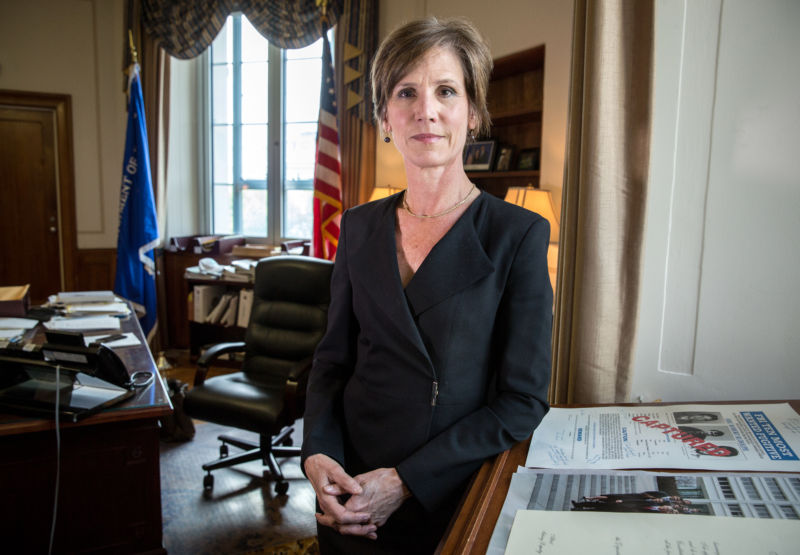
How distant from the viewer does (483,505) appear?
0.70 m

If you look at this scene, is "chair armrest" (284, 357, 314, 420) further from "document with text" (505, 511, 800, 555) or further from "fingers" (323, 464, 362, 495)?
"document with text" (505, 511, 800, 555)

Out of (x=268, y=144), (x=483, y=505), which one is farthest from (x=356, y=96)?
(x=483, y=505)

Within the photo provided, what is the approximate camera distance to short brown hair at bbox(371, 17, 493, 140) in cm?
90

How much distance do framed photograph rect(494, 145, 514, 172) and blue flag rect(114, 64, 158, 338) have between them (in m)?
2.75

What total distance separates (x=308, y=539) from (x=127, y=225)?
10.2ft

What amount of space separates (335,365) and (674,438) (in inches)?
24.7

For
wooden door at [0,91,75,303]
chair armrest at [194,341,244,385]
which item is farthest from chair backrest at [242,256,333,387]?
wooden door at [0,91,75,303]

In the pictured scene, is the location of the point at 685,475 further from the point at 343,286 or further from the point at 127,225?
the point at 127,225

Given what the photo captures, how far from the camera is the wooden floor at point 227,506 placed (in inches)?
81.9

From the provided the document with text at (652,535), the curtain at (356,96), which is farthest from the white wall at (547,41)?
the document with text at (652,535)

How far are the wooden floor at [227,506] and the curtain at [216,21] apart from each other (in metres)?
3.21

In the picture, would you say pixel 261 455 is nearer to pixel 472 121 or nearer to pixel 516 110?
pixel 472 121

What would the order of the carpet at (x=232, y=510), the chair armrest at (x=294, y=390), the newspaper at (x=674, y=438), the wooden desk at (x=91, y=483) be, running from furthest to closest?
1. the chair armrest at (x=294, y=390)
2. the carpet at (x=232, y=510)
3. the wooden desk at (x=91, y=483)
4. the newspaper at (x=674, y=438)

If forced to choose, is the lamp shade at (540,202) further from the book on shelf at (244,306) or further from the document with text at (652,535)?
the book on shelf at (244,306)
